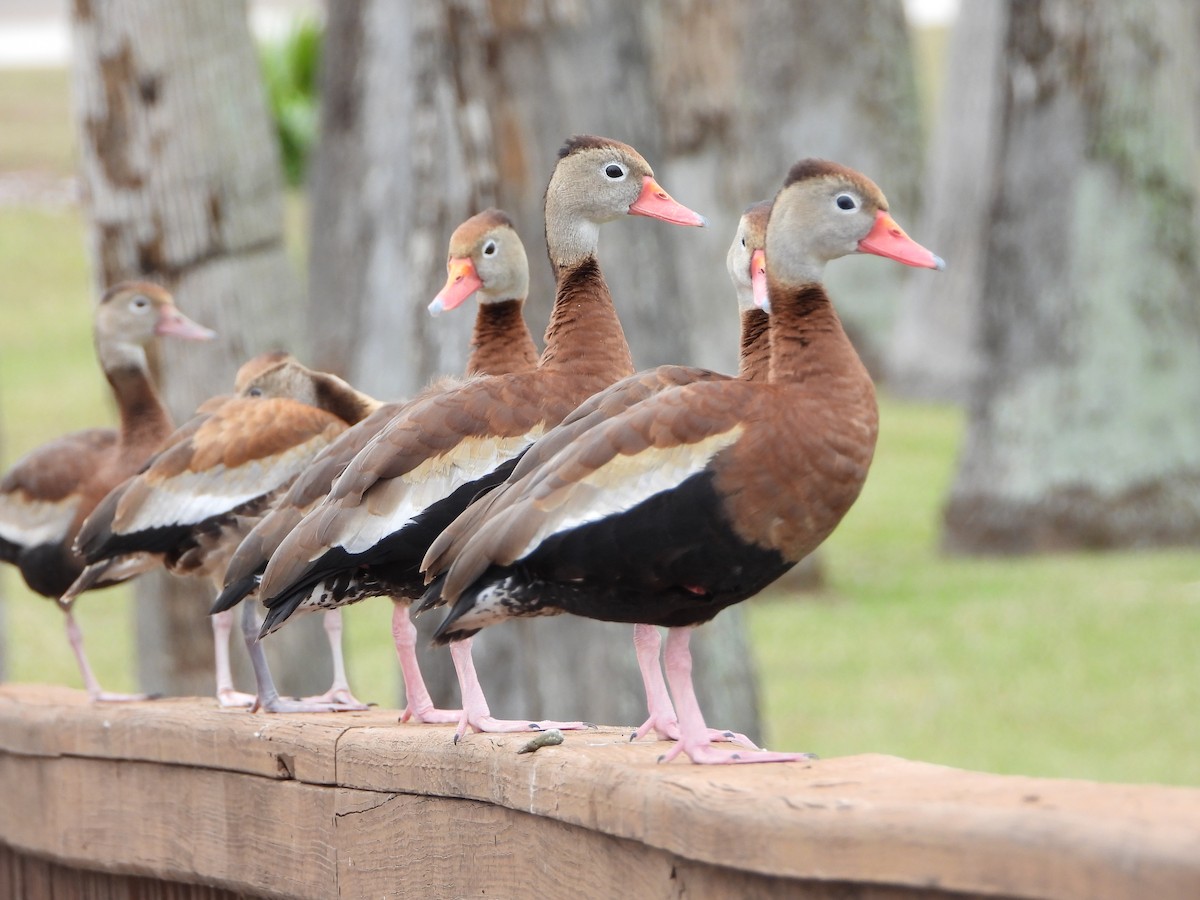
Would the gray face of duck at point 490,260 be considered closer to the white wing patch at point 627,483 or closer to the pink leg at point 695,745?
the white wing patch at point 627,483

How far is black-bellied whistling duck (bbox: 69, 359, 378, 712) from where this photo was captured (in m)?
4.43

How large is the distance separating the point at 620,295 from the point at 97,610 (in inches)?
312

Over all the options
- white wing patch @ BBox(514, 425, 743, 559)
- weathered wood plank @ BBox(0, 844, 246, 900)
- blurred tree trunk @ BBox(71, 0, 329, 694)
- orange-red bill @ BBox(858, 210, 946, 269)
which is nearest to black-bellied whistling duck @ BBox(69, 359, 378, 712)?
weathered wood plank @ BBox(0, 844, 246, 900)

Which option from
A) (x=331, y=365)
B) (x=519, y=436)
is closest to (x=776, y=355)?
(x=519, y=436)

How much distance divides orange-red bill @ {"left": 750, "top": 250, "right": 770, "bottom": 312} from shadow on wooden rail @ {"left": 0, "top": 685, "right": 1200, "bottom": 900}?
0.85 metres

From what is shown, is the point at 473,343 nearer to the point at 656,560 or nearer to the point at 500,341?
the point at 500,341

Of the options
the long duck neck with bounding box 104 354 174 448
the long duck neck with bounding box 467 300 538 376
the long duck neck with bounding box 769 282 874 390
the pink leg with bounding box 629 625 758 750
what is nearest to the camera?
the long duck neck with bounding box 769 282 874 390

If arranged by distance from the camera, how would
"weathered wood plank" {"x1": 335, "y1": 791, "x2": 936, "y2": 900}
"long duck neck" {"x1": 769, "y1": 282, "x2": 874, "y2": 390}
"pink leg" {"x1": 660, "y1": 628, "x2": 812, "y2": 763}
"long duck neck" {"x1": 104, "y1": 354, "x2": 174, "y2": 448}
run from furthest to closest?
1. "long duck neck" {"x1": 104, "y1": 354, "x2": 174, "y2": 448}
2. "long duck neck" {"x1": 769, "y1": 282, "x2": 874, "y2": 390}
3. "pink leg" {"x1": 660, "y1": 628, "x2": 812, "y2": 763}
4. "weathered wood plank" {"x1": 335, "y1": 791, "x2": 936, "y2": 900}

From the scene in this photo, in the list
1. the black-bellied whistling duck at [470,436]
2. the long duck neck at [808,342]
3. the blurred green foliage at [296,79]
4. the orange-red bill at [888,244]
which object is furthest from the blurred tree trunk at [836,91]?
the long duck neck at [808,342]

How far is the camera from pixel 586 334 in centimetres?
373

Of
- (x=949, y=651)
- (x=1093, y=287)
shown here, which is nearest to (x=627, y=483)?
(x=949, y=651)

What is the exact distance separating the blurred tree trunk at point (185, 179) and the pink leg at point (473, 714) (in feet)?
9.76

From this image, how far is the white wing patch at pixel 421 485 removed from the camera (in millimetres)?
3566

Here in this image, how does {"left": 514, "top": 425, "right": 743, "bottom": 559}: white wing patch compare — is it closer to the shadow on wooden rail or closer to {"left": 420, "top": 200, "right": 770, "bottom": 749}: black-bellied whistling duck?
{"left": 420, "top": 200, "right": 770, "bottom": 749}: black-bellied whistling duck
